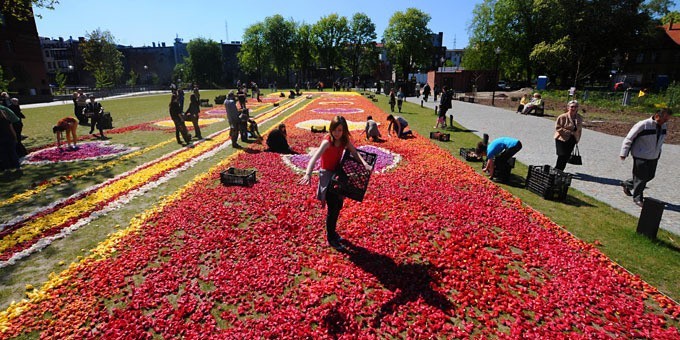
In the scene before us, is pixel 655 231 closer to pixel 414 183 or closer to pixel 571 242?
pixel 571 242

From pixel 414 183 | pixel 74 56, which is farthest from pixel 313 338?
pixel 74 56

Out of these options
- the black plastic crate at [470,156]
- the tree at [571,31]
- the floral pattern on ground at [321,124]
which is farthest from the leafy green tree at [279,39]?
the black plastic crate at [470,156]

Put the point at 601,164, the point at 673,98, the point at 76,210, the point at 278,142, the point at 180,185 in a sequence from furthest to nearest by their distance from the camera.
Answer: the point at 673,98, the point at 278,142, the point at 601,164, the point at 180,185, the point at 76,210

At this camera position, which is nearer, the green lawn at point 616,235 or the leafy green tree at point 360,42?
the green lawn at point 616,235

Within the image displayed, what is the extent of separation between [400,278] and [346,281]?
3.22 ft

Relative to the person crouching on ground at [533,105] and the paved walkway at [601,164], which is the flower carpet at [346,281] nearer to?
the paved walkway at [601,164]

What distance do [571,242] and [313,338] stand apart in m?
6.07

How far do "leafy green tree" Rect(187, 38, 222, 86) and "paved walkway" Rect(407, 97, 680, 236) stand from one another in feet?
306

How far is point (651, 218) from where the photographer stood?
6.86 metres

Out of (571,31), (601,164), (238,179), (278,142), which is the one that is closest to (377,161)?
(278,142)

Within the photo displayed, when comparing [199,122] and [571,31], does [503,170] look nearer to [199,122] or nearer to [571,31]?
[199,122]

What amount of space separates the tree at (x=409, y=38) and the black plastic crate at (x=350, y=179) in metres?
93.6

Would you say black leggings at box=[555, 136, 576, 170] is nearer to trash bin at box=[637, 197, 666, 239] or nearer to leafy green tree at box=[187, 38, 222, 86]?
trash bin at box=[637, 197, 666, 239]

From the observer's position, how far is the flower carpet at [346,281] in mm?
4578
